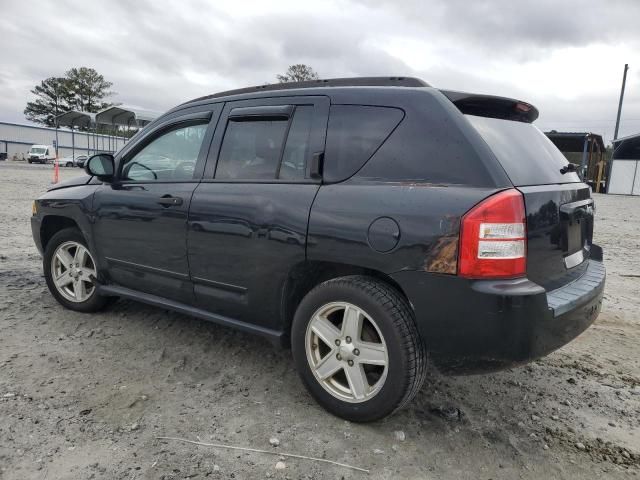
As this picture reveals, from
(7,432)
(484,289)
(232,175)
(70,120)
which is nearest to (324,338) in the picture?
(484,289)

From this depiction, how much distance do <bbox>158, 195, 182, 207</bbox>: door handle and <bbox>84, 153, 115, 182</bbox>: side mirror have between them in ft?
2.25

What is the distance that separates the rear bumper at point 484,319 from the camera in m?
2.14

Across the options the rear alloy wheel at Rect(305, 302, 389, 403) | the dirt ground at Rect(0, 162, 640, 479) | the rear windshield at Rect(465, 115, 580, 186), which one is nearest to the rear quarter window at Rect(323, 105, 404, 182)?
the rear windshield at Rect(465, 115, 580, 186)

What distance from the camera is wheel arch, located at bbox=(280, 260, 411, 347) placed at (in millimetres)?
2627

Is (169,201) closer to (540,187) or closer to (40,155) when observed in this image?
(540,187)

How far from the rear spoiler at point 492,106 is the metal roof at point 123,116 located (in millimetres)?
27499

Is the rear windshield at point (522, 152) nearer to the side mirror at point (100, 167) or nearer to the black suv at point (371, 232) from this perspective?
the black suv at point (371, 232)

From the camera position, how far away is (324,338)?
259 cm

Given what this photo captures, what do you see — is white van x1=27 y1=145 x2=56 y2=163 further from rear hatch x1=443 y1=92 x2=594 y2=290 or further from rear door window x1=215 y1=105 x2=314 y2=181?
rear hatch x1=443 y1=92 x2=594 y2=290

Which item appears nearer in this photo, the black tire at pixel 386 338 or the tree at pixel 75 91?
the black tire at pixel 386 338

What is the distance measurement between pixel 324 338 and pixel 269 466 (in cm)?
68

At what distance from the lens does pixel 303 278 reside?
2766 mm

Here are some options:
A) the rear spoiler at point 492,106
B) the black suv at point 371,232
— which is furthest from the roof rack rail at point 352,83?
the rear spoiler at point 492,106

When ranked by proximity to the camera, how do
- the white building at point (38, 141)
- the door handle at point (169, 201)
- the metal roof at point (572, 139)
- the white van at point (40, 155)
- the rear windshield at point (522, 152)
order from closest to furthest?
the rear windshield at point (522, 152) → the door handle at point (169, 201) → the metal roof at point (572, 139) → the white van at point (40, 155) → the white building at point (38, 141)
